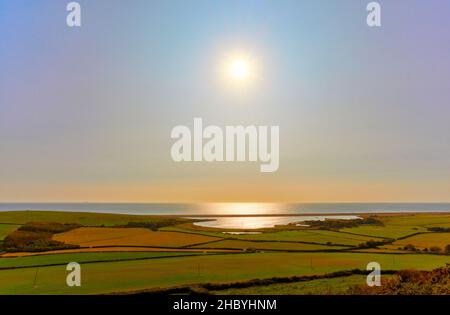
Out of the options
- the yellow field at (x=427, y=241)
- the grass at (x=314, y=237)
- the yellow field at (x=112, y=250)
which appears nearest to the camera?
the yellow field at (x=112, y=250)

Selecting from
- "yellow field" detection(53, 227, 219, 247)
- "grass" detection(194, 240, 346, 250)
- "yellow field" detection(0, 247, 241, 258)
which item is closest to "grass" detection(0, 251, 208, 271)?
"yellow field" detection(0, 247, 241, 258)

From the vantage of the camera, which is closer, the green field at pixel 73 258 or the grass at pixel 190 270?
the grass at pixel 190 270

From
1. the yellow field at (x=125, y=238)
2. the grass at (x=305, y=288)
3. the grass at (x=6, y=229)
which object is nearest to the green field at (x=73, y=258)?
the yellow field at (x=125, y=238)

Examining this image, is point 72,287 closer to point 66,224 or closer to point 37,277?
point 37,277

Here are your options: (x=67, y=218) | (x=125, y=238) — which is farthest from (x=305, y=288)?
(x=67, y=218)

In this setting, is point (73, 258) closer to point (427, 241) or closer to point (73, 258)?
point (73, 258)

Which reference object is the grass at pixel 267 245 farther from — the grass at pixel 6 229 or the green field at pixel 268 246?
the grass at pixel 6 229

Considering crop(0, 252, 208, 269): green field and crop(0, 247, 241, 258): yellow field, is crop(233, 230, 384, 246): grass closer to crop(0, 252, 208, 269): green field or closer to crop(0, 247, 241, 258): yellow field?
crop(0, 247, 241, 258): yellow field
